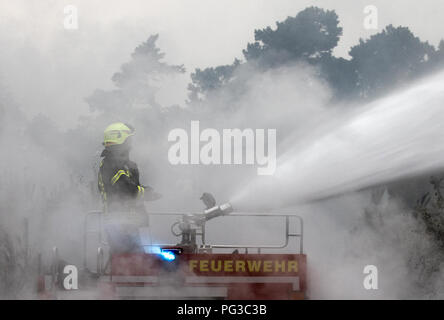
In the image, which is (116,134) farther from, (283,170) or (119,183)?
(283,170)

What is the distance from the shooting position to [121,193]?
12984 millimetres

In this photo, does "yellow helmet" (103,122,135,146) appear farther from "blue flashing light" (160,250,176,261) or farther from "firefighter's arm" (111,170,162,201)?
"blue flashing light" (160,250,176,261)

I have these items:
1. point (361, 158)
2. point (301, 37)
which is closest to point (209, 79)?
point (301, 37)

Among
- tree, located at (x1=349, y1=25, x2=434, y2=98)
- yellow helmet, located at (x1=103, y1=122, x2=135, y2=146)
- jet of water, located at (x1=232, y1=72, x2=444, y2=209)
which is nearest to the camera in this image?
yellow helmet, located at (x1=103, y1=122, x2=135, y2=146)

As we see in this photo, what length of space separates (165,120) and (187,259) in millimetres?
48456

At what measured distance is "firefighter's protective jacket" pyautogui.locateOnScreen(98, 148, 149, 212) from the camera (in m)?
13.0

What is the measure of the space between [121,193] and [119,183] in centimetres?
16

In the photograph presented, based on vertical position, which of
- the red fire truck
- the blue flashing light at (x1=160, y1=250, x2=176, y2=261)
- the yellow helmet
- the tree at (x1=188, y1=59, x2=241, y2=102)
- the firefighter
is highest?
the tree at (x1=188, y1=59, x2=241, y2=102)

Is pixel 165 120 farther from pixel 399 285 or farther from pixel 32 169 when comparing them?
pixel 399 285

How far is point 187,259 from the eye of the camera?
12859mm

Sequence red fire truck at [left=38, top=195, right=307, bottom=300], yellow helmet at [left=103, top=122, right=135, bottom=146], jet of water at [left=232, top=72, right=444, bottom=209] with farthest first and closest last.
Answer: jet of water at [left=232, top=72, right=444, bottom=209] < yellow helmet at [left=103, top=122, right=135, bottom=146] < red fire truck at [left=38, top=195, right=307, bottom=300]

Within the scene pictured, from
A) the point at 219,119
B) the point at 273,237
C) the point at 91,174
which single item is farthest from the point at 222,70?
the point at 273,237

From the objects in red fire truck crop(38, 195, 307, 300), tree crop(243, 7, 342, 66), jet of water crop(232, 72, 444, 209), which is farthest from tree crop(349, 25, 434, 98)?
red fire truck crop(38, 195, 307, 300)

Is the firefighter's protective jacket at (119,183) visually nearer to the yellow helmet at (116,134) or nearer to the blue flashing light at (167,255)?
the yellow helmet at (116,134)
